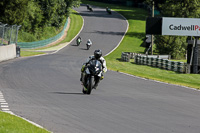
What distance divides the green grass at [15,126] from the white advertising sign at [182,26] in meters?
30.1

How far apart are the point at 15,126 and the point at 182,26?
3209 centimetres

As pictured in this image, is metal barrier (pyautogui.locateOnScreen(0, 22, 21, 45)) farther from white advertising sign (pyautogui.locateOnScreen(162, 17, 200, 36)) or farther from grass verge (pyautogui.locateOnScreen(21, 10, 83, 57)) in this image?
grass verge (pyautogui.locateOnScreen(21, 10, 83, 57))

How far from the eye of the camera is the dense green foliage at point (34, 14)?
56.8 metres

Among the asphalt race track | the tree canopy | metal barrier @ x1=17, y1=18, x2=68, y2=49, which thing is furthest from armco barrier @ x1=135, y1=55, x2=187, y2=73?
the asphalt race track

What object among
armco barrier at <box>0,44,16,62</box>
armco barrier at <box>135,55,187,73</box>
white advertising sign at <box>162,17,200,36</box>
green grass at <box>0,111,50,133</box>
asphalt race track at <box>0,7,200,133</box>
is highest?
white advertising sign at <box>162,17,200,36</box>

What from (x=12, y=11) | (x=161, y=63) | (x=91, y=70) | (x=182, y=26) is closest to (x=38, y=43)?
(x=12, y=11)

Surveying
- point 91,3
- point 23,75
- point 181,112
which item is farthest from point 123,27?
point 181,112

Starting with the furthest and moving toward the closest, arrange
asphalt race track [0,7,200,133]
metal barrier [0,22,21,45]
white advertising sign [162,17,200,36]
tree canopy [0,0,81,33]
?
tree canopy [0,0,81,33], white advertising sign [162,17,200,36], metal barrier [0,22,21,45], asphalt race track [0,7,200,133]

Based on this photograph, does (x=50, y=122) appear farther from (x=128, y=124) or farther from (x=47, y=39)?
(x=47, y=39)

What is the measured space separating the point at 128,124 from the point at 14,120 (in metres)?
2.53

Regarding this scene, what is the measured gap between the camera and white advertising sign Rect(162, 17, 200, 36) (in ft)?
127

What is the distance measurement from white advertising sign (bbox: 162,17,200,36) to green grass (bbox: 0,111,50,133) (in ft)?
98.8

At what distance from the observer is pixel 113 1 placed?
4924 inches

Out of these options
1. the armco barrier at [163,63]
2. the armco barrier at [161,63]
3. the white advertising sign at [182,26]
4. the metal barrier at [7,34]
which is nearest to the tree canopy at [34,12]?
the armco barrier at [161,63]
